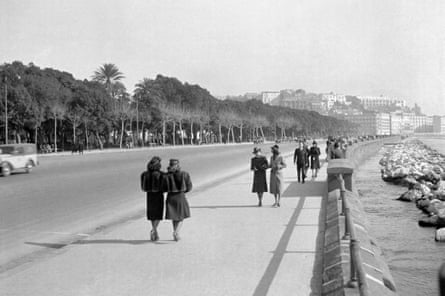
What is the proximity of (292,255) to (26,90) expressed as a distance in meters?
52.1

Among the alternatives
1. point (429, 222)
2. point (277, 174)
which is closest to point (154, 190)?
point (277, 174)

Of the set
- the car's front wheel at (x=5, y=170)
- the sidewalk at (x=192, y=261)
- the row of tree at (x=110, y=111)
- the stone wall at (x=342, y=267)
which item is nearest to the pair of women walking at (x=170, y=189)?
the sidewalk at (x=192, y=261)

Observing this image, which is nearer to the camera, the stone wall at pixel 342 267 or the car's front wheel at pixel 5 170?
the stone wall at pixel 342 267

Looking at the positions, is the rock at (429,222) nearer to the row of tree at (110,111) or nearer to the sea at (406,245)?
the sea at (406,245)

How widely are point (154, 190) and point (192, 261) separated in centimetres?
194

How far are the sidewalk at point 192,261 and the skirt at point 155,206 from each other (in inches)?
17.6

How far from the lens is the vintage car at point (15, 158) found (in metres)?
25.0

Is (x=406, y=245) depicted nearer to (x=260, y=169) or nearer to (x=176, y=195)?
(x=260, y=169)

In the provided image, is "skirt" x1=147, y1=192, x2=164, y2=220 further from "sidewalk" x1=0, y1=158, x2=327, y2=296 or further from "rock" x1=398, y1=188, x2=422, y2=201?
"rock" x1=398, y1=188, x2=422, y2=201

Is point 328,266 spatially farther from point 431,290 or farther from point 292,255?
point 431,290

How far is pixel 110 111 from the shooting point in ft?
224

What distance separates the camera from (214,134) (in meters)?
121

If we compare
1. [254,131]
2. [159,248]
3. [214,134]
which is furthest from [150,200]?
[254,131]

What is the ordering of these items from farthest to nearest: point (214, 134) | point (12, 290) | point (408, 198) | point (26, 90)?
point (214, 134)
point (26, 90)
point (408, 198)
point (12, 290)
